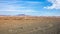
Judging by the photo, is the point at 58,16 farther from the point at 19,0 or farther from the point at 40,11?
the point at 19,0

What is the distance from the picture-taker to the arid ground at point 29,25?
2.90 ft

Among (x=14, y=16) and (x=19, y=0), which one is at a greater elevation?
(x=19, y=0)

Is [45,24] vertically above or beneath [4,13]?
beneath

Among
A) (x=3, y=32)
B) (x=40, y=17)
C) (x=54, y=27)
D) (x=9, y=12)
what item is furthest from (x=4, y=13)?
(x=54, y=27)

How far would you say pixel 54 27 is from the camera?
90 cm

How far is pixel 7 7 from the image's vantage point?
3.04 feet

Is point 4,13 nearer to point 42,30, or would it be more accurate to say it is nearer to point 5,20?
point 5,20

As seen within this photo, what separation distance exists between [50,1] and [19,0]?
0.25m

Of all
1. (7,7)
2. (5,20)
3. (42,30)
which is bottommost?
(42,30)

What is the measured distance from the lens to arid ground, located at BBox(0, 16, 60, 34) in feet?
2.90

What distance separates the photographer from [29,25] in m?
0.91

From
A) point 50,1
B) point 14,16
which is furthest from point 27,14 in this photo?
point 50,1

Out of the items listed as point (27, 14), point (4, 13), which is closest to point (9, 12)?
point (4, 13)

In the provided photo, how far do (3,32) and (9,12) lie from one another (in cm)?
16
